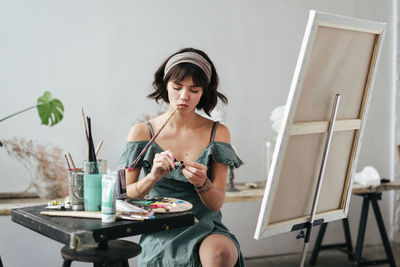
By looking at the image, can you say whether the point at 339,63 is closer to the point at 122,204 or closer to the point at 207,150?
the point at 207,150

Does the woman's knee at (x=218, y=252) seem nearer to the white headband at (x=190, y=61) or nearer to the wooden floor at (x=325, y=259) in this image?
the white headband at (x=190, y=61)

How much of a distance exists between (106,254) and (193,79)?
30.9 inches

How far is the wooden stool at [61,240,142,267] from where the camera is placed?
1584 mm

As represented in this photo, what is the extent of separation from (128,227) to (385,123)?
3.18m

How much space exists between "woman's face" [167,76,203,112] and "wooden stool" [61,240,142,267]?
0.60 meters

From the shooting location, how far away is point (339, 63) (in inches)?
62.6

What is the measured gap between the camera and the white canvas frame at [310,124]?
1443mm

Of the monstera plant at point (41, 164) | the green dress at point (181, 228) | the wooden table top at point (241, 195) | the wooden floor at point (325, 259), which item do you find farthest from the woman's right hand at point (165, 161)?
the wooden floor at point (325, 259)

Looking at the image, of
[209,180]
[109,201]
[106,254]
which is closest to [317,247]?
[209,180]

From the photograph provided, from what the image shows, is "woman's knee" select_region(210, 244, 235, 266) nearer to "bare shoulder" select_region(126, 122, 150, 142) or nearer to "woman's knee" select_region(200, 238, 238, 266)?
"woman's knee" select_region(200, 238, 238, 266)

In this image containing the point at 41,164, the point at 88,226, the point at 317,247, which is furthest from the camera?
the point at 317,247

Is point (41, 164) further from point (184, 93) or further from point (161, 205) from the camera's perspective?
point (161, 205)

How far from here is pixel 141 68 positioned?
11.0ft

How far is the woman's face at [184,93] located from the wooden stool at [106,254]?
60 centimetres
